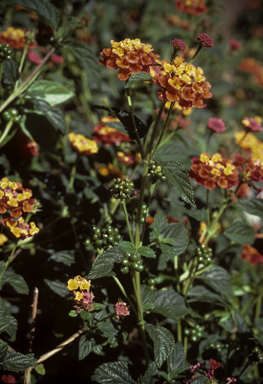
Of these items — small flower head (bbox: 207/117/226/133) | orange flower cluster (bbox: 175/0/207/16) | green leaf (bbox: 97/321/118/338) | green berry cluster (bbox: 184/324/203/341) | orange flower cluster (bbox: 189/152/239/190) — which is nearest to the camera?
green leaf (bbox: 97/321/118/338)

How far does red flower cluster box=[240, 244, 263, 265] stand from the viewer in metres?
1.61

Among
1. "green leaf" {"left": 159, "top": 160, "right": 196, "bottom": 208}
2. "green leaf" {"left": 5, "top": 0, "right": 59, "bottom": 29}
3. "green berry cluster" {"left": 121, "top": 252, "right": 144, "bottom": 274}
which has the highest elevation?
"green leaf" {"left": 5, "top": 0, "right": 59, "bottom": 29}

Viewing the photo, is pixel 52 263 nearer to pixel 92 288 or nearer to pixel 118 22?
pixel 92 288

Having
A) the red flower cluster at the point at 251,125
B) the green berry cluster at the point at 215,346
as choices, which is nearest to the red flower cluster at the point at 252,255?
the green berry cluster at the point at 215,346

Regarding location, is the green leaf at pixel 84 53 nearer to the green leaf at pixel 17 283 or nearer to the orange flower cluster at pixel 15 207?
the orange flower cluster at pixel 15 207

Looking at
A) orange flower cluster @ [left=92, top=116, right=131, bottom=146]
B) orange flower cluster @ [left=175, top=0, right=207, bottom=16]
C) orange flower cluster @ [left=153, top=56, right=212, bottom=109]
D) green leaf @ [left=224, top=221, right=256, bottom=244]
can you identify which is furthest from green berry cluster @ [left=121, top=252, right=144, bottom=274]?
orange flower cluster @ [left=175, top=0, right=207, bottom=16]

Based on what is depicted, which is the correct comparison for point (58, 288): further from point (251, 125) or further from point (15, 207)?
point (251, 125)

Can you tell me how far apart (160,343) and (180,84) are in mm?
766

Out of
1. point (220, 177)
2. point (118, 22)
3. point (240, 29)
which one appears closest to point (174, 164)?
point (220, 177)

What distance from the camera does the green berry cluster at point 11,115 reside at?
1.35 m

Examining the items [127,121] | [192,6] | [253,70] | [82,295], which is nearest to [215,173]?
[127,121]

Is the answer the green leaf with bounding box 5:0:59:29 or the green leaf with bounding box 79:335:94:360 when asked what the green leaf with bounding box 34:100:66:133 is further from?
the green leaf with bounding box 79:335:94:360

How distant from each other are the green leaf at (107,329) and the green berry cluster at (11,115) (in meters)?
0.92

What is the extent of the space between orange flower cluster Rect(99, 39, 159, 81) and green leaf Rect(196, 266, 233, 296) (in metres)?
0.87
